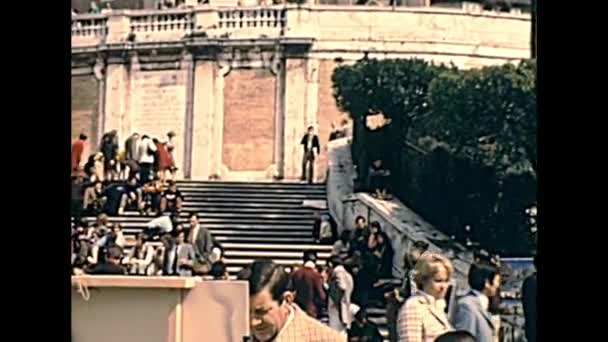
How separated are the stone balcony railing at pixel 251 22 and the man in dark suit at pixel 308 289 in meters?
1.18

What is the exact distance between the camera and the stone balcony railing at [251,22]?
6.83m

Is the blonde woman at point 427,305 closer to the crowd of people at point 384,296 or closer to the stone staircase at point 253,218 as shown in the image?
the crowd of people at point 384,296

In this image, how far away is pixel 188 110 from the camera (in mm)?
6996

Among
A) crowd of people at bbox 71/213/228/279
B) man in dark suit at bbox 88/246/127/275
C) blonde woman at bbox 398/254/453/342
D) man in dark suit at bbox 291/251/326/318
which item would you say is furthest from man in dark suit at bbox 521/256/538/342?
man in dark suit at bbox 88/246/127/275

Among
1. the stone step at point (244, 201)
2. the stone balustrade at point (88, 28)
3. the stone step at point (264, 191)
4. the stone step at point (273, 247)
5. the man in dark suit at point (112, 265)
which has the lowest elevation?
the man in dark suit at point (112, 265)

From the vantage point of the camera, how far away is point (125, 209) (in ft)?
22.3

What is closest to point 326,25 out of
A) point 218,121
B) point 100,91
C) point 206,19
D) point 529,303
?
point 206,19

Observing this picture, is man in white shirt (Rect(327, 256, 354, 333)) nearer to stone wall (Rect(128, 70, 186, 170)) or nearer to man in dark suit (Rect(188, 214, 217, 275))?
man in dark suit (Rect(188, 214, 217, 275))

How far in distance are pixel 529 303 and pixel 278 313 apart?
3.83 feet

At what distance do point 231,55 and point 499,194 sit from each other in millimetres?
1503

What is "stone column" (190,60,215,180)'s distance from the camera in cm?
695

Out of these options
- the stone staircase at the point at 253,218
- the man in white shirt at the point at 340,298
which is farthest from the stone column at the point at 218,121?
the man in white shirt at the point at 340,298

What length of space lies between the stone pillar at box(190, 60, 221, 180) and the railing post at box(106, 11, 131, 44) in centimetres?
40

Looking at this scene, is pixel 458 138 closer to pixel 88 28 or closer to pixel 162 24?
pixel 162 24
